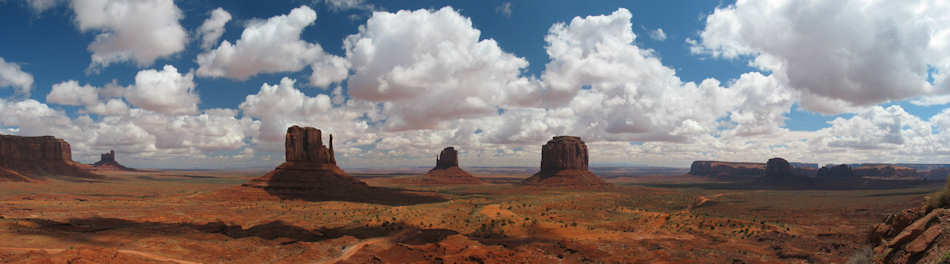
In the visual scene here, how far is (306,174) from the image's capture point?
82.9 metres

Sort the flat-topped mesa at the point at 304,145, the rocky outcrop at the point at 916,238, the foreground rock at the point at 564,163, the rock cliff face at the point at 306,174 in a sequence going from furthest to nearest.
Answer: the foreground rock at the point at 564,163 < the flat-topped mesa at the point at 304,145 < the rock cliff face at the point at 306,174 < the rocky outcrop at the point at 916,238

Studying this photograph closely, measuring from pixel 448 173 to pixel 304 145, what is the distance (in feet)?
301

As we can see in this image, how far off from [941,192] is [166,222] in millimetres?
54956

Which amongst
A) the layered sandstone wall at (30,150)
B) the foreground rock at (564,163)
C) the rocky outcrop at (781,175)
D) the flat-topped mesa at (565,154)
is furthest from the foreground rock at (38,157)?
the rocky outcrop at (781,175)

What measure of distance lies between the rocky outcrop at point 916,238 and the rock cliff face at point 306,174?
76214 millimetres

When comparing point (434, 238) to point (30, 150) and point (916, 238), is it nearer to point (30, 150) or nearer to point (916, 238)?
point (916, 238)

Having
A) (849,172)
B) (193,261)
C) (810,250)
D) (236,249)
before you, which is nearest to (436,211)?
(236,249)

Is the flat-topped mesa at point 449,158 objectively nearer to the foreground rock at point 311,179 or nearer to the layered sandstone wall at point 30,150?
the foreground rock at point 311,179

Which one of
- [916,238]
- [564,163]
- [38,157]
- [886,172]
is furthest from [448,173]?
[886,172]

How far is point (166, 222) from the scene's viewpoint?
39.5m

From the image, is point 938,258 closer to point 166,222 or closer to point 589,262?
point 589,262

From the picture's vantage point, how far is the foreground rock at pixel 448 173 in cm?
16700

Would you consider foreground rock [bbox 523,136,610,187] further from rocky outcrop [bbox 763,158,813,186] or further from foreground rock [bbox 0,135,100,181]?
foreground rock [bbox 0,135,100,181]

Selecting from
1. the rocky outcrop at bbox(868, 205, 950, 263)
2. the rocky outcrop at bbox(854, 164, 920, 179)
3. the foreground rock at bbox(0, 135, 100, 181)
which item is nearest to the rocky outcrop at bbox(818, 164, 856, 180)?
the rocky outcrop at bbox(854, 164, 920, 179)
